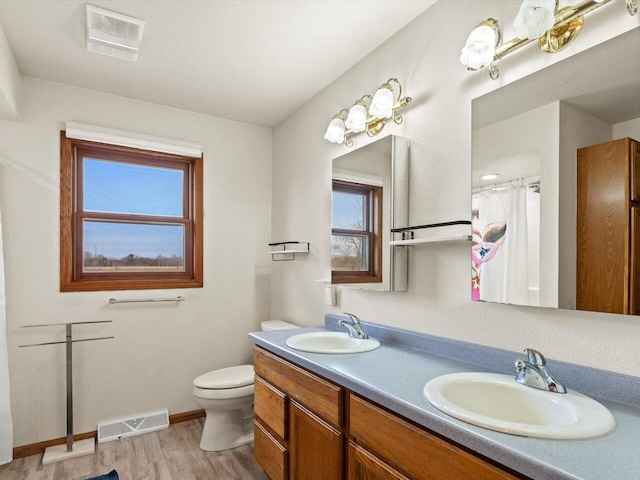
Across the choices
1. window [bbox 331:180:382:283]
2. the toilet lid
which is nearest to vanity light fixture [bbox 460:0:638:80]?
window [bbox 331:180:382:283]

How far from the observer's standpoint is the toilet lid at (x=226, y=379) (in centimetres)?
254

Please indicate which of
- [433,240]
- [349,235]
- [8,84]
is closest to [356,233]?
[349,235]

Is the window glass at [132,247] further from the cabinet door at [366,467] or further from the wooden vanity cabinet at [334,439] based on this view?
the cabinet door at [366,467]

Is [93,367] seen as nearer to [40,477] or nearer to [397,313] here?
[40,477]

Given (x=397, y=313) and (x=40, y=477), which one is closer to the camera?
(x=397, y=313)

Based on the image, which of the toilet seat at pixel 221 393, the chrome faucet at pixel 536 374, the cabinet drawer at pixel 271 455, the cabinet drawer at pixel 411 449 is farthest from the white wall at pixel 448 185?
the cabinet drawer at pixel 271 455

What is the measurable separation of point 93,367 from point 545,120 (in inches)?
122

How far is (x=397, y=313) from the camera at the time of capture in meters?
1.99

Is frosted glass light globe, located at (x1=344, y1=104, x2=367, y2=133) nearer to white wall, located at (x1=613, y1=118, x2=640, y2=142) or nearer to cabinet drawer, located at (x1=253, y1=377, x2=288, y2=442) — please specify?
white wall, located at (x1=613, y1=118, x2=640, y2=142)

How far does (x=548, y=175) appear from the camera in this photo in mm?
1312

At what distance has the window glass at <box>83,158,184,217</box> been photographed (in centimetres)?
284

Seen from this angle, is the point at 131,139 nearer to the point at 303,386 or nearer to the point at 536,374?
the point at 303,386

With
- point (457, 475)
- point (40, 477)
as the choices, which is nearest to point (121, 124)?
point (40, 477)

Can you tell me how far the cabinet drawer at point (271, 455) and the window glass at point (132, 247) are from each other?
5.10 ft
